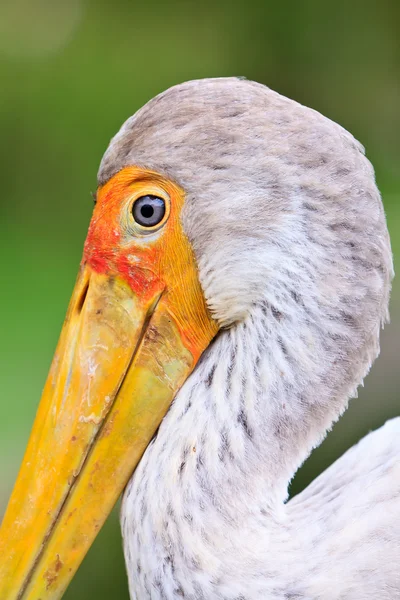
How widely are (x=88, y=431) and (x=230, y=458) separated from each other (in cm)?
35

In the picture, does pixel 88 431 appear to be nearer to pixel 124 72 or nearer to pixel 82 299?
pixel 82 299

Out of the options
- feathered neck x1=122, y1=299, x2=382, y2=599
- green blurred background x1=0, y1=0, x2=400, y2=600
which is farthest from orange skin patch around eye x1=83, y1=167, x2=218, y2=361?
green blurred background x1=0, y1=0, x2=400, y2=600

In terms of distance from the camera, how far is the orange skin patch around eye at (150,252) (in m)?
1.94

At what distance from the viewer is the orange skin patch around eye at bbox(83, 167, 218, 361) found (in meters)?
1.94

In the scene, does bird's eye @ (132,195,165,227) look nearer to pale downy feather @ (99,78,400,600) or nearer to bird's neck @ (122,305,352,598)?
pale downy feather @ (99,78,400,600)

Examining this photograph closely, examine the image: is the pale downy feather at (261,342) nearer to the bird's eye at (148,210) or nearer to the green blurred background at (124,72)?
the bird's eye at (148,210)

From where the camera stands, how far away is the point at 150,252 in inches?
77.0

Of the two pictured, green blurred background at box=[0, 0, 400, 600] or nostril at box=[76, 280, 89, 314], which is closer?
nostril at box=[76, 280, 89, 314]

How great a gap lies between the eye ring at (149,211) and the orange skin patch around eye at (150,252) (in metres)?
0.01

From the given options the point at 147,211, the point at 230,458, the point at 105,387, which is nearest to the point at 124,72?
the point at 147,211

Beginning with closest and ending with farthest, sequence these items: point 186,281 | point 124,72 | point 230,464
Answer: point 230,464 < point 186,281 < point 124,72

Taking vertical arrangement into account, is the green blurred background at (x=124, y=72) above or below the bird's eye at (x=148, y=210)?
above

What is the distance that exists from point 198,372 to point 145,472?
271 mm

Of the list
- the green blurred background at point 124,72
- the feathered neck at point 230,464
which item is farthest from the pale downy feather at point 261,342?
the green blurred background at point 124,72
